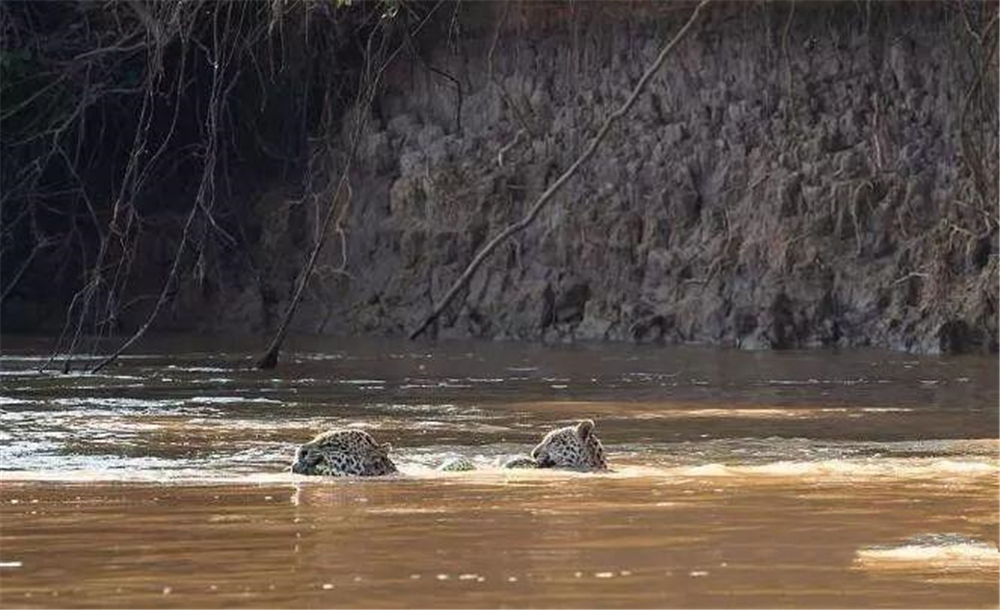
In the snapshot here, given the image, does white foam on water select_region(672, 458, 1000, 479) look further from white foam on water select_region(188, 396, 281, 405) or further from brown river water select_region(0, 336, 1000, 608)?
white foam on water select_region(188, 396, 281, 405)

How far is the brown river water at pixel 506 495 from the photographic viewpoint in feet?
25.1

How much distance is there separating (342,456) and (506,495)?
4.25 ft

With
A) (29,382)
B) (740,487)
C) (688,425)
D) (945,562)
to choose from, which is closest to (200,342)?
(29,382)

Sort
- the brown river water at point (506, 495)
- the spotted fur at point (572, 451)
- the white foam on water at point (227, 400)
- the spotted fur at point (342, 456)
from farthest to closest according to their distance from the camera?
1. the white foam on water at point (227, 400)
2. the spotted fur at point (572, 451)
3. the spotted fur at point (342, 456)
4. the brown river water at point (506, 495)

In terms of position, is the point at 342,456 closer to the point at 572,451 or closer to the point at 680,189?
the point at 572,451

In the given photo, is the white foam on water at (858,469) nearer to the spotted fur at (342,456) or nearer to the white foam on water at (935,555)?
the spotted fur at (342,456)

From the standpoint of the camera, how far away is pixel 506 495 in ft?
33.5

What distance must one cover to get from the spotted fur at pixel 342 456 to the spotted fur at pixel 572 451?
2.81 ft

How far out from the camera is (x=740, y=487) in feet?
34.5

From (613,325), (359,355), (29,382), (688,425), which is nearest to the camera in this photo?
(688,425)

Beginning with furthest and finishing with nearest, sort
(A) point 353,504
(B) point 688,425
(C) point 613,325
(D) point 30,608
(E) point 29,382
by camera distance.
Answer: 1. (C) point 613,325
2. (E) point 29,382
3. (B) point 688,425
4. (A) point 353,504
5. (D) point 30,608

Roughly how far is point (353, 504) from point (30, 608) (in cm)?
291

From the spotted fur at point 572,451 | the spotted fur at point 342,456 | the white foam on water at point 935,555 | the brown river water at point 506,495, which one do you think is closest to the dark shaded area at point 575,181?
the brown river water at point 506,495

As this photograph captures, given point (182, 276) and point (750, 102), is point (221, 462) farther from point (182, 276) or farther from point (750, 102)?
point (182, 276)
